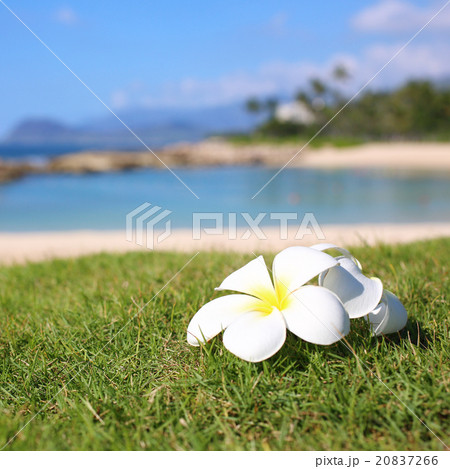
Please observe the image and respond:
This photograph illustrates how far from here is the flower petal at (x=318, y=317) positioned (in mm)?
1366

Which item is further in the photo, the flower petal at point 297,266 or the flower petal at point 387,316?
the flower petal at point 387,316

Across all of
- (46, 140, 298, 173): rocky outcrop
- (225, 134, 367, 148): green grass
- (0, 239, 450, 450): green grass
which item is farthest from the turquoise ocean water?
(225, 134, 367, 148): green grass

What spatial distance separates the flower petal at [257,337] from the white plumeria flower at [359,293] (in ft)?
0.69

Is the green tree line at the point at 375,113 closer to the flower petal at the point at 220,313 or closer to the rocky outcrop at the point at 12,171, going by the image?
the rocky outcrop at the point at 12,171

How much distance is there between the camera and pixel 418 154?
35000mm

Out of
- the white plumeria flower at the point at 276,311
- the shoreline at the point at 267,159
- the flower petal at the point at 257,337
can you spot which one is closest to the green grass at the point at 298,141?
the shoreline at the point at 267,159

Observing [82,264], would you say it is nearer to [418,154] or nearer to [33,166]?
[33,166]

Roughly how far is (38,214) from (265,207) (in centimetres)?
730

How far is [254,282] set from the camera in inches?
61.0

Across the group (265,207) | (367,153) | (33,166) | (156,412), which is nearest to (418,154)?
(367,153)

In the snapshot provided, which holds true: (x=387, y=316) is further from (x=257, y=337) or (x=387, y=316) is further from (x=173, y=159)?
(x=173, y=159)

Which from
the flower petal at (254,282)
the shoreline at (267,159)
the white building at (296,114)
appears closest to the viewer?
the flower petal at (254,282)

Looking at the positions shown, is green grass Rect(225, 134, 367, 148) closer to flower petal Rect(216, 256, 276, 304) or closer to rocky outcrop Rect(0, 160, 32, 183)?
rocky outcrop Rect(0, 160, 32, 183)

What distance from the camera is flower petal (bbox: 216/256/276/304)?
1.52m
